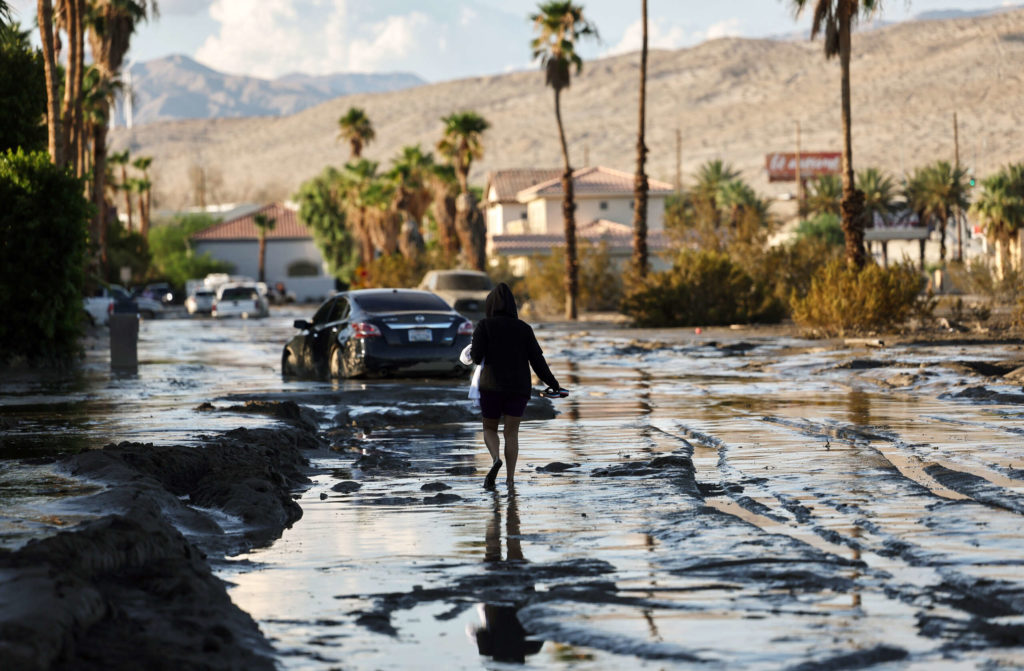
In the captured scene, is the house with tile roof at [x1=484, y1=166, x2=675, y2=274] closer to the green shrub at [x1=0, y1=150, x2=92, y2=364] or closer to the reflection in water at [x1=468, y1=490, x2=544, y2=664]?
the green shrub at [x1=0, y1=150, x2=92, y2=364]

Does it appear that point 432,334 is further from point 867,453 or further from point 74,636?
point 74,636

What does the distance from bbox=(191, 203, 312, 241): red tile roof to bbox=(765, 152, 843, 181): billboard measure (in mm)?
38670

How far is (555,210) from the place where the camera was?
96188 millimetres

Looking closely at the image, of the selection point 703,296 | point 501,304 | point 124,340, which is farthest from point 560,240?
point 501,304

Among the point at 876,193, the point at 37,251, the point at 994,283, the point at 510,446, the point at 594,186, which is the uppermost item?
the point at 594,186

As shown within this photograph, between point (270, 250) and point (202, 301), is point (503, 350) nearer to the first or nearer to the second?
point (202, 301)

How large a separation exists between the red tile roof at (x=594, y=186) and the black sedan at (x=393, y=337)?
70.4 meters

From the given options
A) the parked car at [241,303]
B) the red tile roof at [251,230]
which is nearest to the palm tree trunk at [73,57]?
the parked car at [241,303]

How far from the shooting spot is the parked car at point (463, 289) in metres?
45.8

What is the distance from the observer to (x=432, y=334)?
23.1 meters

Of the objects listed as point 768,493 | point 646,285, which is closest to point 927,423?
point 768,493

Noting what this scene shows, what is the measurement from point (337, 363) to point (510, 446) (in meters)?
11.7

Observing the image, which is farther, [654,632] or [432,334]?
[432,334]

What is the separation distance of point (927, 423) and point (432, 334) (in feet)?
28.4
